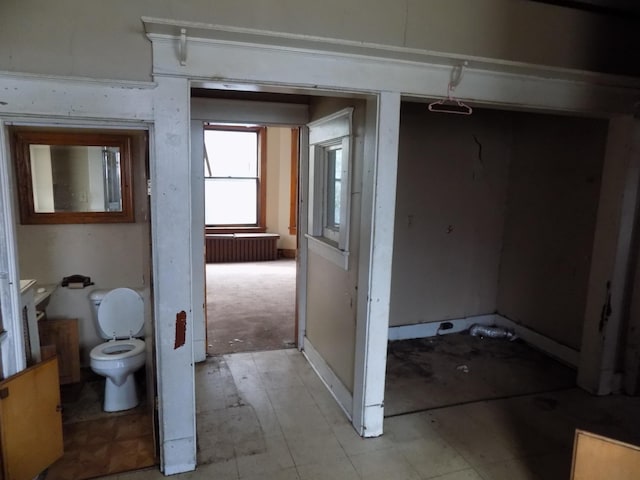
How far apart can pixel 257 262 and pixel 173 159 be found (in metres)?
5.94

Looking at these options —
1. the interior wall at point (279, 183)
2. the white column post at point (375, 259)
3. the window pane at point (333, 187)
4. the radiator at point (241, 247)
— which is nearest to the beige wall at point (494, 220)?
the window pane at point (333, 187)

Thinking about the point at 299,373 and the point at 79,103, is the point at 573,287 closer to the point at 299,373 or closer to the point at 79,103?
the point at 299,373

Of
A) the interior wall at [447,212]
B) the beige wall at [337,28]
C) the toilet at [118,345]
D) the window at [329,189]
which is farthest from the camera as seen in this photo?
the interior wall at [447,212]

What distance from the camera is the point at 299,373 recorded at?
3.56 metres

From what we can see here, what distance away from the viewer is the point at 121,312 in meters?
3.19

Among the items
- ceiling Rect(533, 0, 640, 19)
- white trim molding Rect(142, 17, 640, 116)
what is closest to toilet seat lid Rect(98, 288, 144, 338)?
white trim molding Rect(142, 17, 640, 116)

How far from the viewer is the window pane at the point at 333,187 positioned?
345 centimetres

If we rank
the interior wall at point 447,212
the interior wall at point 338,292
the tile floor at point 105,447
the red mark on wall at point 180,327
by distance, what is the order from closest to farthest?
the red mark on wall at point 180,327 < the tile floor at point 105,447 < the interior wall at point 338,292 < the interior wall at point 447,212

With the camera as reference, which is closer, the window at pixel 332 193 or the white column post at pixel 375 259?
the white column post at pixel 375 259

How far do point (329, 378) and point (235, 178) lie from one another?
5484mm

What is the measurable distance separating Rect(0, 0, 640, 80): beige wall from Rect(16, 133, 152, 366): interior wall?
1.25 metres

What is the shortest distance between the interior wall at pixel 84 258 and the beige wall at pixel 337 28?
1255mm

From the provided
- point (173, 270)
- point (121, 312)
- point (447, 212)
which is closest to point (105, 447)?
point (121, 312)

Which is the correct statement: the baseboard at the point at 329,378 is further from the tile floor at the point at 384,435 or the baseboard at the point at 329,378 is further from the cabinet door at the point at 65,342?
the cabinet door at the point at 65,342
